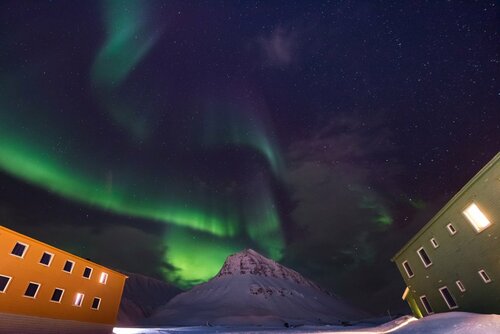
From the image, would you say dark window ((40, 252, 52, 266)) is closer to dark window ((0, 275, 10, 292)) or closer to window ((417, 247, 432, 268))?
dark window ((0, 275, 10, 292))

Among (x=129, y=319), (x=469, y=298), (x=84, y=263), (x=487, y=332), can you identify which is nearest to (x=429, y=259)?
(x=469, y=298)

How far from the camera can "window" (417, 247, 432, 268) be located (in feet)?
85.8

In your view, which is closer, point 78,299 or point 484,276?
→ point 484,276

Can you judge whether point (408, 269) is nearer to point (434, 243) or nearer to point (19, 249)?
point (434, 243)

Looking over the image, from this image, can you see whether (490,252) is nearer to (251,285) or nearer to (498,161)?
(498,161)

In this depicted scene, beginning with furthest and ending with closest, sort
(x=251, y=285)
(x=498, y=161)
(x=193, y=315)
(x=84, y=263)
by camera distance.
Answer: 1. (x=251, y=285)
2. (x=193, y=315)
3. (x=84, y=263)
4. (x=498, y=161)

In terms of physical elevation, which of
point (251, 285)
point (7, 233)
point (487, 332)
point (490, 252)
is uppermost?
point (251, 285)

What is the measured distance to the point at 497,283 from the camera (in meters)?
18.7

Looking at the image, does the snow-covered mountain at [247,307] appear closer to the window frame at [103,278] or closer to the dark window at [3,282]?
the window frame at [103,278]

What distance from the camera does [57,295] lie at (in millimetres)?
27312

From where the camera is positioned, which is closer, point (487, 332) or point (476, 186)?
point (487, 332)

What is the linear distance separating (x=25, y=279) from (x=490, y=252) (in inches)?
1491

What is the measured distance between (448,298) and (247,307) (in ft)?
393

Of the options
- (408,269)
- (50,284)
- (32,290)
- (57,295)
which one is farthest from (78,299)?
(408,269)
